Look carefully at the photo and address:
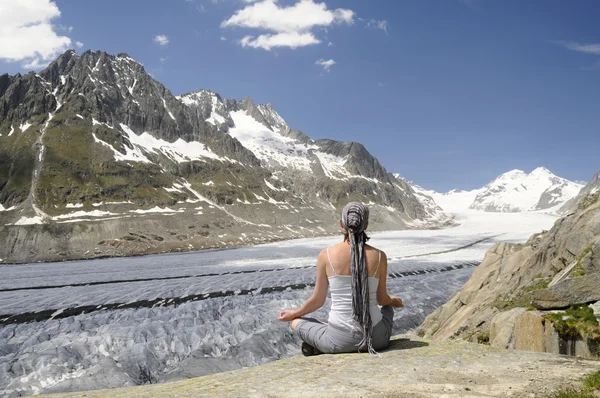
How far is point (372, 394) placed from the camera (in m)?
6.79

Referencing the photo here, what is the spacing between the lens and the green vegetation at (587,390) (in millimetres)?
5934

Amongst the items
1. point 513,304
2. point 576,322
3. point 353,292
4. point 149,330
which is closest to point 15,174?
point 149,330

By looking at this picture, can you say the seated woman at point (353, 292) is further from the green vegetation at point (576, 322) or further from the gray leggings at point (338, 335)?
the green vegetation at point (576, 322)

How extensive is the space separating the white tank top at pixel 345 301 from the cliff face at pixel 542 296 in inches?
153

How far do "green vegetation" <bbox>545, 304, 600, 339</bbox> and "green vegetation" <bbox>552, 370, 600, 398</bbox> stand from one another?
2.53 m

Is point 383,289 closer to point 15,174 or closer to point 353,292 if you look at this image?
point 353,292

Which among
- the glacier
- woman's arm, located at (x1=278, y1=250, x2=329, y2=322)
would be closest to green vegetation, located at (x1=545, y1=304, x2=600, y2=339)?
woman's arm, located at (x1=278, y1=250, x2=329, y2=322)

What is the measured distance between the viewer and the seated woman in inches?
335

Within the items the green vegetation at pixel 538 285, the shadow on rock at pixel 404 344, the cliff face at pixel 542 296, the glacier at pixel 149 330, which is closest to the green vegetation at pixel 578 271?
the cliff face at pixel 542 296

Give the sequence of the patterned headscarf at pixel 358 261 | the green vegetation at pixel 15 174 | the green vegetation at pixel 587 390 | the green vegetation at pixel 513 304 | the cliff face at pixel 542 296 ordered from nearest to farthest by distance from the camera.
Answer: the green vegetation at pixel 587 390 → the patterned headscarf at pixel 358 261 → the cliff face at pixel 542 296 → the green vegetation at pixel 513 304 → the green vegetation at pixel 15 174

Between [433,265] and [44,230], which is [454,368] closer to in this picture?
[433,265]

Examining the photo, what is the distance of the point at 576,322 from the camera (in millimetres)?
9086

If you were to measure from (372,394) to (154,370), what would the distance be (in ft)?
49.6

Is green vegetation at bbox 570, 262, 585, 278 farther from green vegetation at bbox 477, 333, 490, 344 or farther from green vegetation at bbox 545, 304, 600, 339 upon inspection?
green vegetation at bbox 477, 333, 490, 344
